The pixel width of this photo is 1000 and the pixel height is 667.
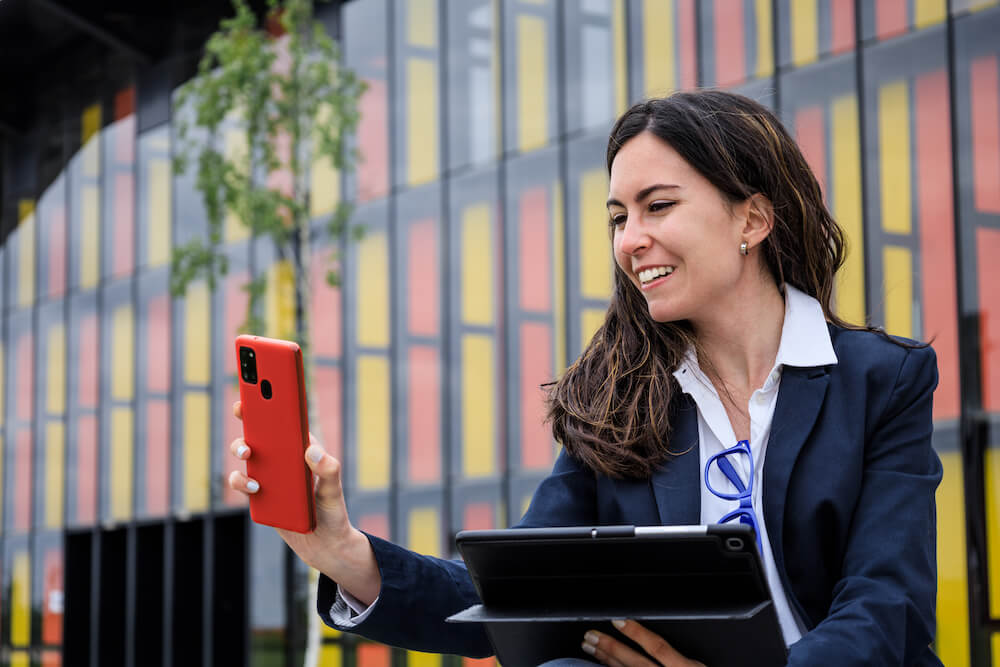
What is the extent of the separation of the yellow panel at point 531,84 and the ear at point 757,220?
10.1m

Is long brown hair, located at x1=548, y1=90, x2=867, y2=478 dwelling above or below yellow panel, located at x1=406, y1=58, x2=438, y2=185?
below

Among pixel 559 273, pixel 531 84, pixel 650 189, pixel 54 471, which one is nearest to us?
pixel 650 189

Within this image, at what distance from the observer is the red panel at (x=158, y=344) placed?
58.0 feet

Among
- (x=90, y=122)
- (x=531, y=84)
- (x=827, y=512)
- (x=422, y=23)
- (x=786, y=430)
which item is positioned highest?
(x=90, y=122)

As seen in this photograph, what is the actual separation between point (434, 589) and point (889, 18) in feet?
26.2

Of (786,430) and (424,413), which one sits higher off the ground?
(424,413)

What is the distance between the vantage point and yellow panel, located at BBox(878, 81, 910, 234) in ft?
29.7

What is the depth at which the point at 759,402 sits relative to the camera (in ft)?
7.39

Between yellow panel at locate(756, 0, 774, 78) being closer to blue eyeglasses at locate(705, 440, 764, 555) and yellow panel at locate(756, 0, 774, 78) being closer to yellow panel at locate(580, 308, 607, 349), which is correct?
yellow panel at locate(580, 308, 607, 349)

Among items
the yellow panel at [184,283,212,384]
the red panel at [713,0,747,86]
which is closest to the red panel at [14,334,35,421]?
the yellow panel at [184,283,212,384]

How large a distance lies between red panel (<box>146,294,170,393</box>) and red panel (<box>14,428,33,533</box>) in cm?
397

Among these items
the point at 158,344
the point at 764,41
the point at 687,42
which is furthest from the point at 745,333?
the point at 158,344

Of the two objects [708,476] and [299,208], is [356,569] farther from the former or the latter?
[299,208]

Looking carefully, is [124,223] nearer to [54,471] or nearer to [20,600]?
[54,471]
